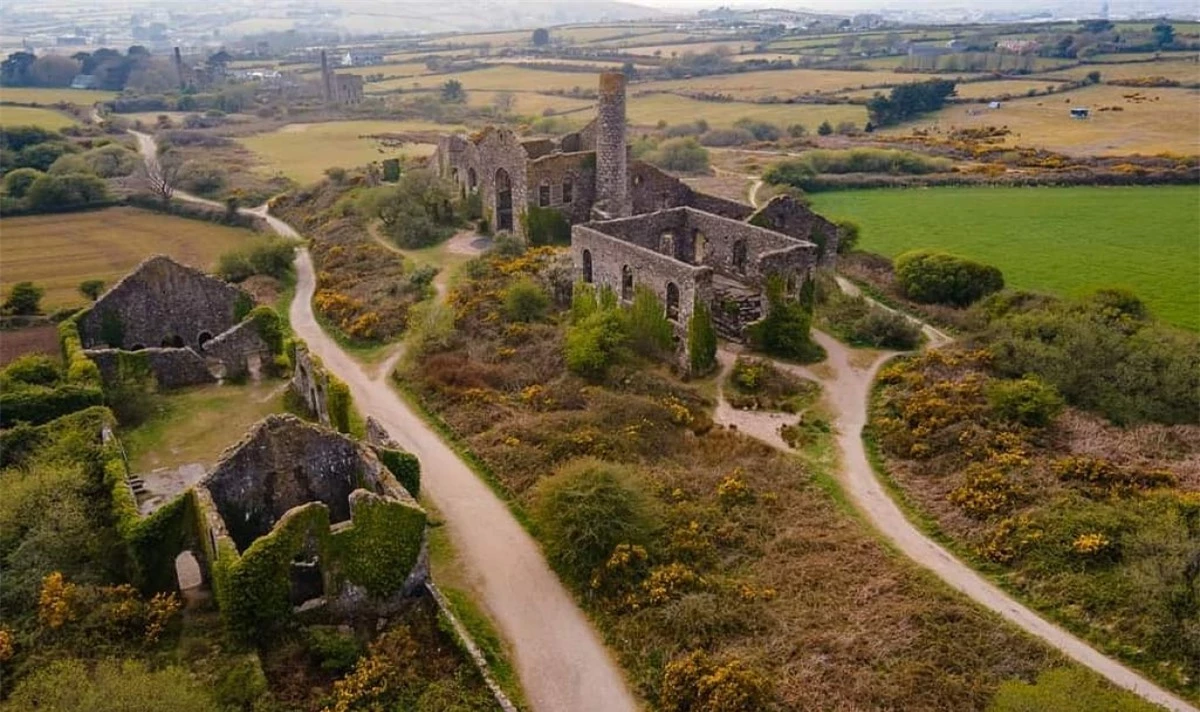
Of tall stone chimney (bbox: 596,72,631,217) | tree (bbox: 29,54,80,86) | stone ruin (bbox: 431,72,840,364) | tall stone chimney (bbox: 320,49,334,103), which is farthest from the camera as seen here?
tree (bbox: 29,54,80,86)

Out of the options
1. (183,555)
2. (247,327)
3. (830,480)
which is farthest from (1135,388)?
(247,327)

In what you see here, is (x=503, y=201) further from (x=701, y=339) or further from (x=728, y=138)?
(x=728, y=138)

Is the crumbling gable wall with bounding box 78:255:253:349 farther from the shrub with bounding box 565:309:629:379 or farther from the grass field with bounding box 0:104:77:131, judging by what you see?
the grass field with bounding box 0:104:77:131

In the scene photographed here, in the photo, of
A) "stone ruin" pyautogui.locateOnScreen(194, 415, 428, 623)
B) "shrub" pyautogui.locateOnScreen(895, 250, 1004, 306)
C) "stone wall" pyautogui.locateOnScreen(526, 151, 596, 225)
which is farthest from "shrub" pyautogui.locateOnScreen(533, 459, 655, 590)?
"stone wall" pyautogui.locateOnScreen(526, 151, 596, 225)

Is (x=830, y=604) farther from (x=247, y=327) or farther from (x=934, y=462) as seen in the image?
(x=247, y=327)

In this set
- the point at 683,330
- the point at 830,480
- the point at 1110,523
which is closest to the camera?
the point at 1110,523
